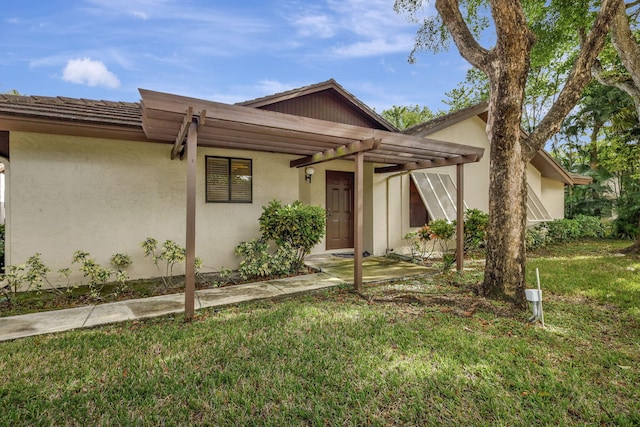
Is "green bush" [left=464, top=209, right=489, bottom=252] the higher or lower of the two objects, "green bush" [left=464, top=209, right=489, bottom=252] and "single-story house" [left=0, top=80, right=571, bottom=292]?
the lower

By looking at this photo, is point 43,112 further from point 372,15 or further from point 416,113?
point 416,113

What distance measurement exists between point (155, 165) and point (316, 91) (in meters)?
5.86

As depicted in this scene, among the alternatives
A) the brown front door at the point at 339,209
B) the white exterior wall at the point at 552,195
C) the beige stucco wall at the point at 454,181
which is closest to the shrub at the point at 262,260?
the brown front door at the point at 339,209

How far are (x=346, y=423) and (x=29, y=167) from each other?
22.9ft

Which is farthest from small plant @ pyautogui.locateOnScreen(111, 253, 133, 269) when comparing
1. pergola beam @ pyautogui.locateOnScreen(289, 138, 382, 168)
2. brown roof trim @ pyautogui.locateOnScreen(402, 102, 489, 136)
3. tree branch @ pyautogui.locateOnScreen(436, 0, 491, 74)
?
brown roof trim @ pyautogui.locateOnScreen(402, 102, 489, 136)

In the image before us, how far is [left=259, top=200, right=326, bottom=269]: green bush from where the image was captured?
6871 mm

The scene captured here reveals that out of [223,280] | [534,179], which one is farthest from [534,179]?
[223,280]

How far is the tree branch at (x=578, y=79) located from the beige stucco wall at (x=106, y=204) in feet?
19.6

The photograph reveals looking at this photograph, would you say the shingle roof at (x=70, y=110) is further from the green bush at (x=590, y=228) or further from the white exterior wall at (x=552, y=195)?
the green bush at (x=590, y=228)

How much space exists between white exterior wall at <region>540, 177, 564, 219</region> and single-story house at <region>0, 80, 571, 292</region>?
992 centimetres

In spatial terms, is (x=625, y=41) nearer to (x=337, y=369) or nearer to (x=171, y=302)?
(x=337, y=369)

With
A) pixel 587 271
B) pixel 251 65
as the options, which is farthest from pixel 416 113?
pixel 587 271

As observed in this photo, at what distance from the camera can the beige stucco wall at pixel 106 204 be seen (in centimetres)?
561

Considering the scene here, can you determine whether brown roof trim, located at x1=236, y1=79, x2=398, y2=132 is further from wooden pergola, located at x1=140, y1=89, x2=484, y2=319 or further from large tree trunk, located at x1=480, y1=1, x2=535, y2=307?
large tree trunk, located at x1=480, y1=1, x2=535, y2=307
